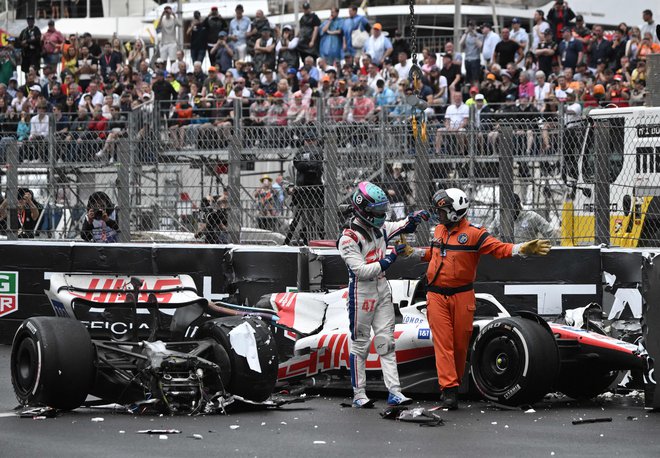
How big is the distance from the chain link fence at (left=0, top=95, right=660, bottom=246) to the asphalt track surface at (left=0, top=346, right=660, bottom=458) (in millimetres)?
3195

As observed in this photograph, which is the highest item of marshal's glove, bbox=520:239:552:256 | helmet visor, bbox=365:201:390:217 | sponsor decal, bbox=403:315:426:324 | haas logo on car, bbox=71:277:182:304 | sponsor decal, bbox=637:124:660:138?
sponsor decal, bbox=637:124:660:138

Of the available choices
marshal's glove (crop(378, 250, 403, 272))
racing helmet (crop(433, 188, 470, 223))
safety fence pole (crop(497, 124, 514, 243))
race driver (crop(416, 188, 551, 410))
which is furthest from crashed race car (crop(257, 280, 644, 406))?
safety fence pole (crop(497, 124, 514, 243))

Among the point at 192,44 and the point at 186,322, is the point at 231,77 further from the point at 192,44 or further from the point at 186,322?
the point at 186,322

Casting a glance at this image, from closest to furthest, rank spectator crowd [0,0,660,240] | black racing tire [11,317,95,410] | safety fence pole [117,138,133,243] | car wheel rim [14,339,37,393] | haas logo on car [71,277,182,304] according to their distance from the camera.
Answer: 1. black racing tire [11,317,95,410]
2. car wheel rim [14,339,37,393]
3. haas logo on car [71,277,182,304]
4. safety fence pole [117,138,133,243]
5. spectator crowd [0,0,660,240]

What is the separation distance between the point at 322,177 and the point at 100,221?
9.29 ft

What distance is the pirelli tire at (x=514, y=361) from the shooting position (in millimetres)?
9523

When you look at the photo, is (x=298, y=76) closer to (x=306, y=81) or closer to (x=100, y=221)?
(x=306, y=81)

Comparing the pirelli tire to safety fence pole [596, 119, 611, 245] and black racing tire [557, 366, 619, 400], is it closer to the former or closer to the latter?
black racing tire [557, 366, 619, 400]

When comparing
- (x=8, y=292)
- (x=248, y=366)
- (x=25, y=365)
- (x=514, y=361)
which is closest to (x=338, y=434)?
(x=248, y=366)

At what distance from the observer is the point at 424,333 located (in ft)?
33.9

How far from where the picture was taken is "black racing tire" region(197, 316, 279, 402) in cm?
950

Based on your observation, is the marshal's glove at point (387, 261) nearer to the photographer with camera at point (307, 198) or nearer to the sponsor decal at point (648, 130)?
the photographer with camera at point (307, 198)

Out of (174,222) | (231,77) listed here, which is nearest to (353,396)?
(174,222)

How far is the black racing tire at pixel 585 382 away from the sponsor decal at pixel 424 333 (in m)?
1.08
